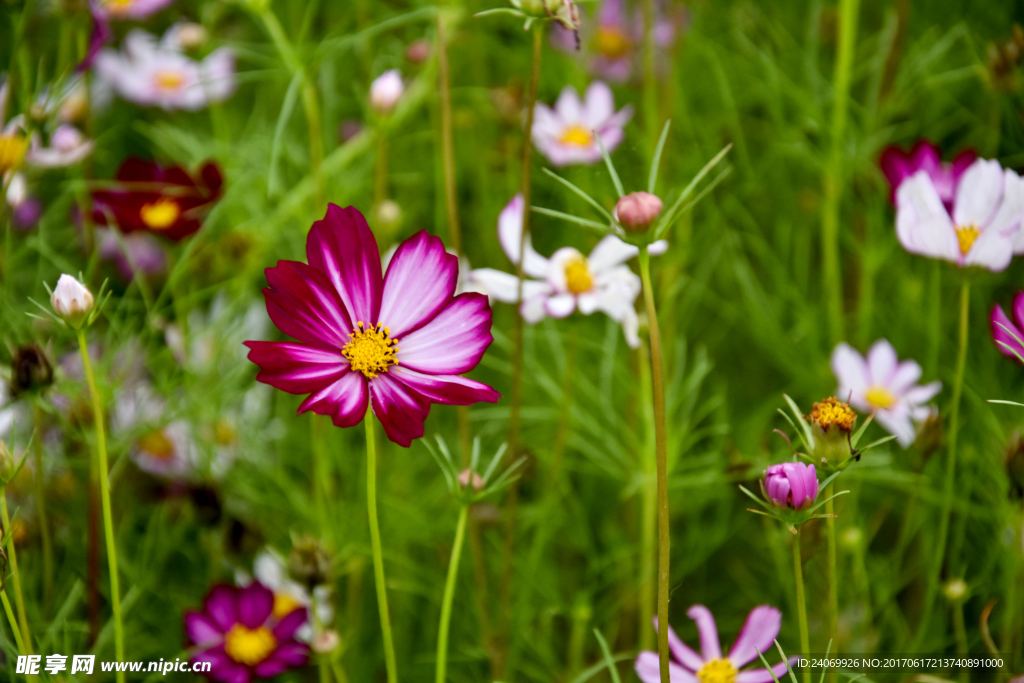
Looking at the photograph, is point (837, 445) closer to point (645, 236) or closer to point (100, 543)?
point (645, 236)

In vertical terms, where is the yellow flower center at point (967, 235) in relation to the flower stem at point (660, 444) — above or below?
above

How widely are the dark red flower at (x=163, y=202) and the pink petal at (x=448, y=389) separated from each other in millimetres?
388

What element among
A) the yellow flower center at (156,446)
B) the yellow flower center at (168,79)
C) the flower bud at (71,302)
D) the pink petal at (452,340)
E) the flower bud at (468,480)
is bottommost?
the flower bud at (468,480)

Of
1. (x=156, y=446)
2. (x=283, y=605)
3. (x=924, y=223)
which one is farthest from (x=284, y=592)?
(x=924, y=223)

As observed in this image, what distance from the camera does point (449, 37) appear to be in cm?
89

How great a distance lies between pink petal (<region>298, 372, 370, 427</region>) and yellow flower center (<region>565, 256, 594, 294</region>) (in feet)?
0.79

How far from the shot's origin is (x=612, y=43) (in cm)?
127

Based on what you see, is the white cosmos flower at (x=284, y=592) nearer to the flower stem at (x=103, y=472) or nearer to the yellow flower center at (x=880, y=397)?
the flower stem at (x=103, y=472)

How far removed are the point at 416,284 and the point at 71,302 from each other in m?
0.18

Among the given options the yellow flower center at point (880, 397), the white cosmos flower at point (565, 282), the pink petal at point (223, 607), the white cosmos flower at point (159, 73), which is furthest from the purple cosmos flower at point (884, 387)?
the white cosmos flower at point (159, 73)

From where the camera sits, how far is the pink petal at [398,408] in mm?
401

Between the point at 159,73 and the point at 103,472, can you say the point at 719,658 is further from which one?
the point at 159,73

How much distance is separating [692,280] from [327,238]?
0.57m

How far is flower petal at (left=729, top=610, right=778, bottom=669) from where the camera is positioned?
50 cm
